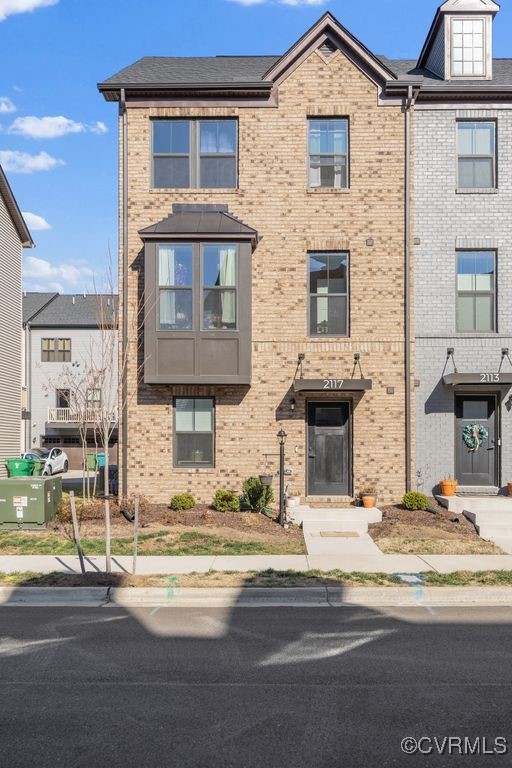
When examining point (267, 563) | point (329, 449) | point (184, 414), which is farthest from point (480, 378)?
point (267, 563)

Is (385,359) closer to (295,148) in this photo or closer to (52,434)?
(295,148)

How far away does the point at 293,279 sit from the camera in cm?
1591

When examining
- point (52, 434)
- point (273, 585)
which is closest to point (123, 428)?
point (273, 585)

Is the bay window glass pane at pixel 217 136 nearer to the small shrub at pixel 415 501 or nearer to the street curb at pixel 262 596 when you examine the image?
the small shrub at pixel 415 501

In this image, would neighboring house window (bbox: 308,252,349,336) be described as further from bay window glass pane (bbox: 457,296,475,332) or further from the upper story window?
bay window glass pane (bbox: 457,296,475,332)

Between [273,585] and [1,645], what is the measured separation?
3.61 metres

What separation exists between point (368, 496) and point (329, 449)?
144 centimetres

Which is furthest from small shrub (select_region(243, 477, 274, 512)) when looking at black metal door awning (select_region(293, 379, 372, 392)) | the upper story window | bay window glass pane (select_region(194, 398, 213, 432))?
the upper story window

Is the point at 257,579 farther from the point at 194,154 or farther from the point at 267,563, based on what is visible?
the point at 194,154

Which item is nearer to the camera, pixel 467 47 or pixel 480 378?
pixel 480 378

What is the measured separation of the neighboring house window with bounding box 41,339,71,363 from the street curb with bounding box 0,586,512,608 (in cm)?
3245

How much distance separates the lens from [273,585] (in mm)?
9242

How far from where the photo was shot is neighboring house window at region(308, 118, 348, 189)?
16.1 metres

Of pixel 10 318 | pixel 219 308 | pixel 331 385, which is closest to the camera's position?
pixel 331 385
